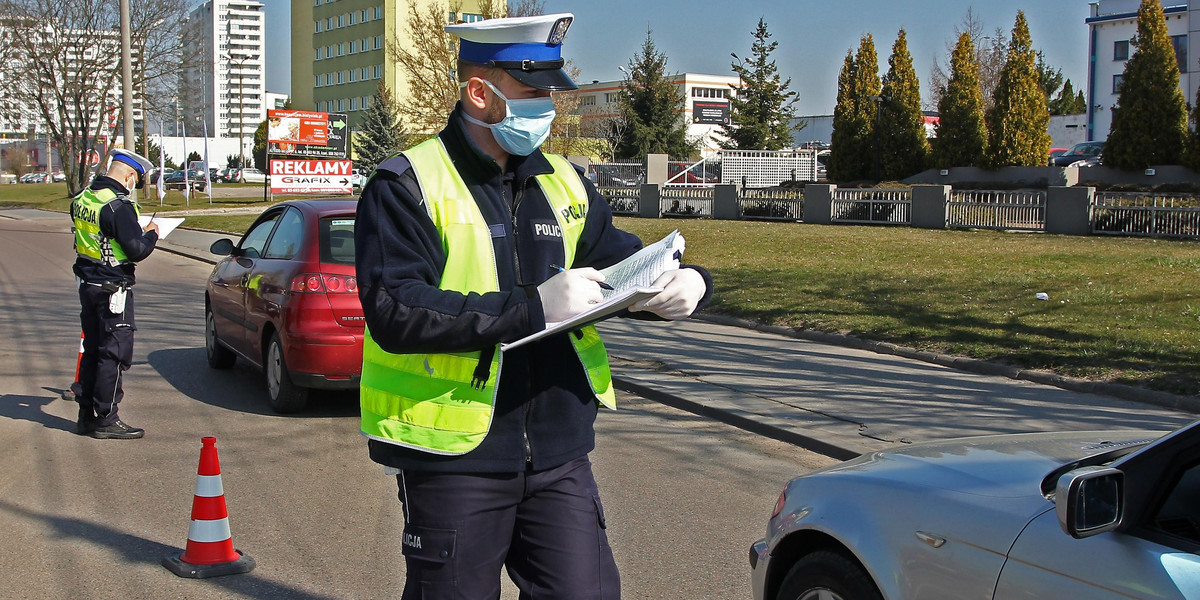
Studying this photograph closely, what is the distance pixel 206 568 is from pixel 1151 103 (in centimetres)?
3620

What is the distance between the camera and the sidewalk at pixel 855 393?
750 cm

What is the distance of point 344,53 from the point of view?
98188mm

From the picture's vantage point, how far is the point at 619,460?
6.94 metres

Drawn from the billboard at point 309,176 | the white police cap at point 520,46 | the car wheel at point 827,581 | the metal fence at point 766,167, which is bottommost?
the car wheel at point 827,581

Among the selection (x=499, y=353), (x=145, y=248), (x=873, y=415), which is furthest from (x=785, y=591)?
(x=145, y=248)

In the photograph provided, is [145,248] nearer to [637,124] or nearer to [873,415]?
[873,415]

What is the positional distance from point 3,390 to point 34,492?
3.48 meters

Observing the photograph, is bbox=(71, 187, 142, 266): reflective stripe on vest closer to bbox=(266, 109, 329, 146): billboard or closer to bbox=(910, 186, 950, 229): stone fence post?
bbox=(910, 186, 950, 229): stone fence post

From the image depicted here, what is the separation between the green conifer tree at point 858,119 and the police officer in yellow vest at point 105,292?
3538 centimetres

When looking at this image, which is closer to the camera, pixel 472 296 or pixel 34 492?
pixel 472 296

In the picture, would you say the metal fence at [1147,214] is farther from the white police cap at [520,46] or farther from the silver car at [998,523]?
the white police cap at [520,46]

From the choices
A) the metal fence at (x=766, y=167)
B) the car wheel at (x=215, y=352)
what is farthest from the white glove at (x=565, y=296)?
the metal fence at (x=766, y=167)

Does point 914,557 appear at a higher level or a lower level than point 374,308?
lower

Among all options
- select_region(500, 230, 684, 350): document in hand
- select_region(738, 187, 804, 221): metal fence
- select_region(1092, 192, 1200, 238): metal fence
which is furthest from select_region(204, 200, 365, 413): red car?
select_region(738, 187, 804, 221): metal fence
